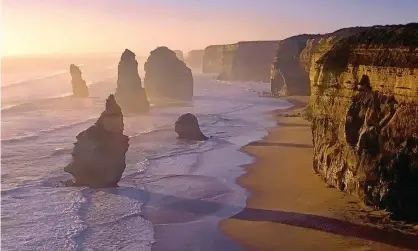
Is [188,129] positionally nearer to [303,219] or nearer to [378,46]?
[303,219]

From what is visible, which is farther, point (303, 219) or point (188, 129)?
point (188, 129)

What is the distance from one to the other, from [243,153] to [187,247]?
18.4m

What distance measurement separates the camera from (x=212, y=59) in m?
169

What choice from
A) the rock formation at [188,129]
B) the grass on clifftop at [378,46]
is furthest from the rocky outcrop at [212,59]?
the grass on clifftop at [378,46]

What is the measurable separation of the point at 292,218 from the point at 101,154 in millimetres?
11158

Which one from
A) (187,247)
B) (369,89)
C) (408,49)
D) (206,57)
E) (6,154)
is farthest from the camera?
(206,57)

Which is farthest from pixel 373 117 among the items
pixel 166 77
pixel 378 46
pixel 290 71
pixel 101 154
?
pixel 166 77

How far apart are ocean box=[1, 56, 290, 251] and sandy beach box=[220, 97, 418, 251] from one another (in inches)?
47.0

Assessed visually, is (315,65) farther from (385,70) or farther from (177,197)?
(177,197)

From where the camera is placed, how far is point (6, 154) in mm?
34531

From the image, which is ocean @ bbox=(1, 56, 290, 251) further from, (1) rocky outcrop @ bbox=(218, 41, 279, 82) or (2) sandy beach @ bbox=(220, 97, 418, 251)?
(1) rocky outcrop @ bbox=(218, 41, 279, 82)

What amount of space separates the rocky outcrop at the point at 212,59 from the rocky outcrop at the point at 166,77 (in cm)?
8227

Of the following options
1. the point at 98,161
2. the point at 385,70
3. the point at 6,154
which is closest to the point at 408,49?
the point at 385,70

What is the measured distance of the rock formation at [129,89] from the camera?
6200 centimetres
